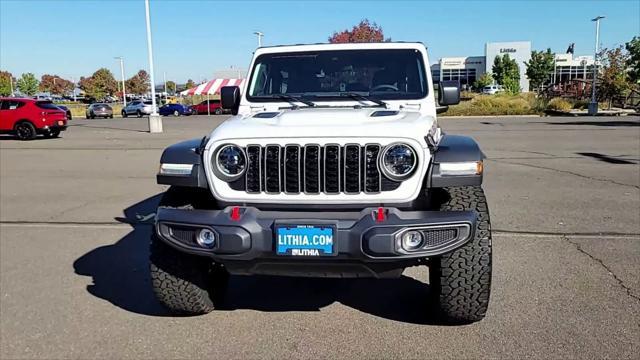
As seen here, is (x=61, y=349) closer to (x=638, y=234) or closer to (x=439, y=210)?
(x=439, y=210)

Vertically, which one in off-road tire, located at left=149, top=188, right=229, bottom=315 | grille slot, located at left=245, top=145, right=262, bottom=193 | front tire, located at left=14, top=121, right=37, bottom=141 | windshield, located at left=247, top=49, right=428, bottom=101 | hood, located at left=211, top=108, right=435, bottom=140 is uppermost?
windshield, located at left=247, top=49, right=428, bottom=101

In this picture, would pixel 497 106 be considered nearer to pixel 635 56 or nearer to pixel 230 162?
pixel 635 56

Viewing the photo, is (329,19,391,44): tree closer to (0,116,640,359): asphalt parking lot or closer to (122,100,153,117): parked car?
(122,100,153,117): parked car

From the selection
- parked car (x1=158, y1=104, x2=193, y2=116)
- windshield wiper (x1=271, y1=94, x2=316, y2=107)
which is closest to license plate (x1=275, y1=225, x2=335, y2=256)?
windshield wiper (x1=271, y1=94, x2=316, y2=107)

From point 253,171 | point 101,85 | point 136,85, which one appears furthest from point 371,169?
point 136,85

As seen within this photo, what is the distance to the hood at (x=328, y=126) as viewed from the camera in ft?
11.0

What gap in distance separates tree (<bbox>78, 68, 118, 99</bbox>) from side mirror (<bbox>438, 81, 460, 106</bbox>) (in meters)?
106

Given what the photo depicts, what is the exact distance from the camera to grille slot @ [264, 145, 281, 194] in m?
3.40

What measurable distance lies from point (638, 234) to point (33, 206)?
311 inches

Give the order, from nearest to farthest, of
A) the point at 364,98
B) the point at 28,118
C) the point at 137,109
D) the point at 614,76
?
the point at 364,98 → the point at 28,118 → the point at 614,76 → the point at 137,109

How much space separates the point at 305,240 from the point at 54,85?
125792 mm

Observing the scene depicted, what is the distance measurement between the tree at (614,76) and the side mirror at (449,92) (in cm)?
3426

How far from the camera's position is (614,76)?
35.4 metres

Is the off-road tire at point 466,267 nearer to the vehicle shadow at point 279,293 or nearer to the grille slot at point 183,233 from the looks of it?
Result: the vehicle shadow at point 279,293
